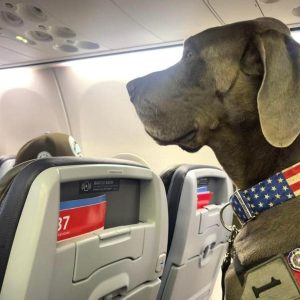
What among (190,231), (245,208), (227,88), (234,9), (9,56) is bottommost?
(190,231)

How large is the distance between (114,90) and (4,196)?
386cm

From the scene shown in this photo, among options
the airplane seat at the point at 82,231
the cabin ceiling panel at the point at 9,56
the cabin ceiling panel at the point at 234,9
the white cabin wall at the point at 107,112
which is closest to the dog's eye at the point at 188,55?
the airplane seat at the point at 82,231

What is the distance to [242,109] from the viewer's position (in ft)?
4.89

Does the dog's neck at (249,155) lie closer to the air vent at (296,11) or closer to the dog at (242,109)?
the dog at (242,109)

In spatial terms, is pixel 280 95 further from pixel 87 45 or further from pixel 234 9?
pixel 87 45

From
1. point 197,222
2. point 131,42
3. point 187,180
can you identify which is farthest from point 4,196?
point 131,42

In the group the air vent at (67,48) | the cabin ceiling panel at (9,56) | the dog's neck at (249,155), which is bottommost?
the dog's neck at (249,155)

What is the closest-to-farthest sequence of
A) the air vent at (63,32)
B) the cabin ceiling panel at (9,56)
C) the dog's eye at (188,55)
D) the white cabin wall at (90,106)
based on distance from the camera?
1. the dog's eye at (188,55)
2. the air vent at (63,32)
3. the cabin ceiling panel at (9,56)
4. the white cabin wall at (90,106)

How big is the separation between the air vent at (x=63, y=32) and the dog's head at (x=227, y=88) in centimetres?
204

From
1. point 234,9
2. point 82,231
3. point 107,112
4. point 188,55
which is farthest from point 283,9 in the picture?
point 107,112

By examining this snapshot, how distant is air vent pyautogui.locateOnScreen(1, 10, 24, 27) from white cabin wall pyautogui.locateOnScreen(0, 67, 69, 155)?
1707mm

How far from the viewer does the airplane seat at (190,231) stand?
2.21 metres

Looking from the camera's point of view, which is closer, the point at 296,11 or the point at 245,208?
the point at 245,208

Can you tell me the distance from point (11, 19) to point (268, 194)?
281cm
